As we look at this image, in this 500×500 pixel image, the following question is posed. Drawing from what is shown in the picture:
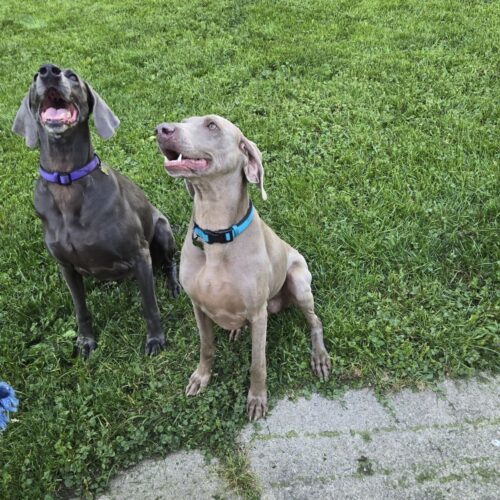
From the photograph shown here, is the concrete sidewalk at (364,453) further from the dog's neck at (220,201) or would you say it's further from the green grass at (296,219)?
the dog's neck at (220,201)

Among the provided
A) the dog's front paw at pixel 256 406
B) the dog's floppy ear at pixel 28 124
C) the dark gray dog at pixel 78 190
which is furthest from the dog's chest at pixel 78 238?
the dog's front paw at pixel 256 406

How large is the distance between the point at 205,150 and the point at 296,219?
1860mm

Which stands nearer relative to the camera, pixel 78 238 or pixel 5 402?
pixel 5 402

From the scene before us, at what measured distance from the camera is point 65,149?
2.93m

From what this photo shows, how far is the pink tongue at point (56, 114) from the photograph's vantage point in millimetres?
2834

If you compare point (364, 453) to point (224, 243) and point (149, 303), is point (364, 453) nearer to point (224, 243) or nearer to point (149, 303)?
point (224, 243)

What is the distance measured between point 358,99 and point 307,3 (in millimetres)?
3247

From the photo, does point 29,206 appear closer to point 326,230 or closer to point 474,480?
point 326,230

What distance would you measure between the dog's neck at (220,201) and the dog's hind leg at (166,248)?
1.16m

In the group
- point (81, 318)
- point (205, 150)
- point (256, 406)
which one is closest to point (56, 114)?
point (205, 150)

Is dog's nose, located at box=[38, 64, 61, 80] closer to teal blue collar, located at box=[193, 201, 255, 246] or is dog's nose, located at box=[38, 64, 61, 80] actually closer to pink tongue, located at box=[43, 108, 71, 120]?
pink tongue, located at box=[43, 108, 71, 120]

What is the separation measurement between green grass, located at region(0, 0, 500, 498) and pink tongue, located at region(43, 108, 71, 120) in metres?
1.37

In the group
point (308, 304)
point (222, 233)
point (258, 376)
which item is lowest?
point (258, 376)

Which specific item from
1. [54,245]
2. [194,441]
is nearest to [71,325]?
[54,245]
